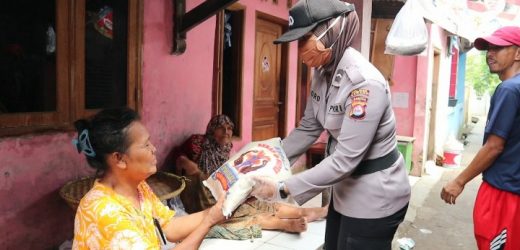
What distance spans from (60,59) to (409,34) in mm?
4788

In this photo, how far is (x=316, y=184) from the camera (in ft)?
6.53

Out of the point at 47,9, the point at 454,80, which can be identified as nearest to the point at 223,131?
the point at 47,9

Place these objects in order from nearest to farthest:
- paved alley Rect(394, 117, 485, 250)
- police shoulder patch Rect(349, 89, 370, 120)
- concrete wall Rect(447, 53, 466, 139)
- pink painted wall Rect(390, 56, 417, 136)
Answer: police shoulder patch Rect(349, 89, 370, 120), paved alley Rect(394, 117, 485, 250), pink painted wall Rect(390, 56, 417, 136), concrete wall Rect(447, 53, 466, 139)

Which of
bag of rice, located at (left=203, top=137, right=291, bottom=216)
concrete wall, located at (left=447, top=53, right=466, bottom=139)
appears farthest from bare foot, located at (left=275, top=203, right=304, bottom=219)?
concrete wall, located at (left=447, top=53, right=466, bottom=139)

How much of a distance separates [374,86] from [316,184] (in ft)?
1.62

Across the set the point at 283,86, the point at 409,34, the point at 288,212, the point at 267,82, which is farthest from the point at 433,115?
the point at 288,212

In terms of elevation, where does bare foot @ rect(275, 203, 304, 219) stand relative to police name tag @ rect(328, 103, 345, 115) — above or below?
below

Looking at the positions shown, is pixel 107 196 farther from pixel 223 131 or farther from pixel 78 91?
pixel 223 131

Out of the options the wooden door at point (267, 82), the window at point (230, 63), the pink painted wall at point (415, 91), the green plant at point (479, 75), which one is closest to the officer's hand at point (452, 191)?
the window at point (230, 63)

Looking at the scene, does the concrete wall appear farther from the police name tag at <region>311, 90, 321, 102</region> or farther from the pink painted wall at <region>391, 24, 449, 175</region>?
the police name tag at <region>311, 90, 321, 102</region>

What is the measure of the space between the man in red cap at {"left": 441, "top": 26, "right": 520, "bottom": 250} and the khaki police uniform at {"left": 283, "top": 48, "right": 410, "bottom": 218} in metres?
0.89

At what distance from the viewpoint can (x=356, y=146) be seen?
1.92 meters

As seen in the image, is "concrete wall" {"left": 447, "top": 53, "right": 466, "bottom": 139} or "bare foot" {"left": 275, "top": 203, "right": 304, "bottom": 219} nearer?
"bare foot" {"left": 275, "top": 203, "right": 304, "bottom": 219}

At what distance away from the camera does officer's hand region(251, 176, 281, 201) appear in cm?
199
